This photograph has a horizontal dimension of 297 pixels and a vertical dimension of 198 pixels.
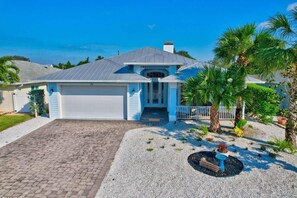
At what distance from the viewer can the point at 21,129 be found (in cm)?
1049

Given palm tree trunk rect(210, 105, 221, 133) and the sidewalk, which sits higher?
palm tree trunk rect(210, 105, 221, 133)

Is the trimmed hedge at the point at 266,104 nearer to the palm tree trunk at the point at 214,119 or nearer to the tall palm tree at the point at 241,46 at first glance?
the tall palm tree at the point at 241,46

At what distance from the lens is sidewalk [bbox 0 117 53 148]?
8978 mm

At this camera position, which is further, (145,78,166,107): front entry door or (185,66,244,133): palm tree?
(145,78,166,107): front entry door

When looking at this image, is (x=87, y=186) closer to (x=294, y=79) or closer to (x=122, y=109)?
(x=122, y=109)

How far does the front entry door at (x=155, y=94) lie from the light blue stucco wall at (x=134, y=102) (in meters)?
3.50

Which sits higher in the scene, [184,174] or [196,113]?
[196,113]

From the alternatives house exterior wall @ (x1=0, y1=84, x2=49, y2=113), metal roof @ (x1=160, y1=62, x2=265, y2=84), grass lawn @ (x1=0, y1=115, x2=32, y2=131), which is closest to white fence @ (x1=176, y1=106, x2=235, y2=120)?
metal roof @ (x1=160, y1=62, x2=265, y2=84)

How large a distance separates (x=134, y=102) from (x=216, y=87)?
5.75 meters

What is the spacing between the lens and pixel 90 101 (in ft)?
41.7

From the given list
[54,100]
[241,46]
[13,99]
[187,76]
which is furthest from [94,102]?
[241,46]

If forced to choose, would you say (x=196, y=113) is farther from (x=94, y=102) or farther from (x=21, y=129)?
(x=21, y=129)

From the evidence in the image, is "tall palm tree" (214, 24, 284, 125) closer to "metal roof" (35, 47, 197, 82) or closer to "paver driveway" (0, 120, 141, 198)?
"metal roof" (35, 47, 197, 82)

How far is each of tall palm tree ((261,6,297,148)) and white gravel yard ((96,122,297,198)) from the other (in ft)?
4.62
